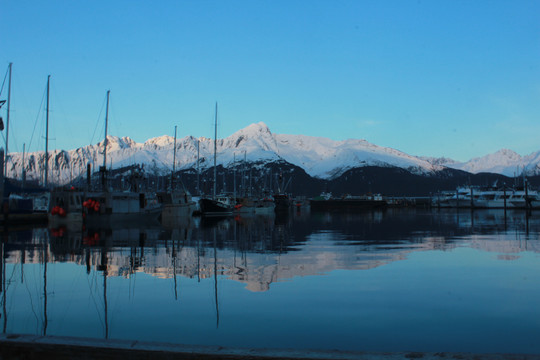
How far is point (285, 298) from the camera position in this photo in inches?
569

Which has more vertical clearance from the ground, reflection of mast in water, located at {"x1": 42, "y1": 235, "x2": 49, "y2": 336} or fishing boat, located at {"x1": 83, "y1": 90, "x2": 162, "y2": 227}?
fishing boat, located at {"x1": 83, "y1": 90, "x2": 162, "y2": 227}

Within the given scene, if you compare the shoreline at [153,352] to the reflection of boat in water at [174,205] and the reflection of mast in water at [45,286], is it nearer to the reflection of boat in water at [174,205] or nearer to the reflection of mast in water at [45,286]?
the reflection of mast in water at [45,286]

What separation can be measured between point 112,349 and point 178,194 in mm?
69966

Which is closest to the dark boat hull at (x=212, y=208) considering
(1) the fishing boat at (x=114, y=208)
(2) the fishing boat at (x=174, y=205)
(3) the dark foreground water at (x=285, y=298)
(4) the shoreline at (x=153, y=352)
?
(2) the fishing boat at (x=174, y=205)

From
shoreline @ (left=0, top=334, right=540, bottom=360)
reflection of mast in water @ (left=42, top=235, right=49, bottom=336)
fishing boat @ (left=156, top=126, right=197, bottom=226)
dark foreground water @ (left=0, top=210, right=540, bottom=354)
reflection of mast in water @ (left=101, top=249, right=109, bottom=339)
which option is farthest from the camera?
fishing boat @ (left=156, top=126, right=197, bottom=226)

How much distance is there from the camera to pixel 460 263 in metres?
22.3

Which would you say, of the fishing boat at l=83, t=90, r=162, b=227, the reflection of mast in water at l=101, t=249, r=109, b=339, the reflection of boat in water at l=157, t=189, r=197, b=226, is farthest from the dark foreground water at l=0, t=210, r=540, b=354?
the reflection of boat in water at l=157, t=189, r=197, b=226

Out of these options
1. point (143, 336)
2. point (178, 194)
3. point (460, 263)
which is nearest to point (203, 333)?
point (143, 336)

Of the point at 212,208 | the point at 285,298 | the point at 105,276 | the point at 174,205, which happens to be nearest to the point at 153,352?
the point at 285,298

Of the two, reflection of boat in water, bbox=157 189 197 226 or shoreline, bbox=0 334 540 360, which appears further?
reflection of boat in water, bbox=157 189 197 226

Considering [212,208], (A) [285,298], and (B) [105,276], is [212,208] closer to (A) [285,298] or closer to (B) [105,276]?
(B) [105,276]

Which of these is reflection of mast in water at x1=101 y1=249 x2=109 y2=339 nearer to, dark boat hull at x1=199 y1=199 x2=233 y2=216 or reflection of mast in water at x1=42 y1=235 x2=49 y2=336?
reflection of mast in water at x1=42 y1=235 x2=49 y2=336

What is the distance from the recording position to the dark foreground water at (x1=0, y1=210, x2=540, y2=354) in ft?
34.6

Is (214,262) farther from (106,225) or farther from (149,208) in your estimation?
(149,208)
